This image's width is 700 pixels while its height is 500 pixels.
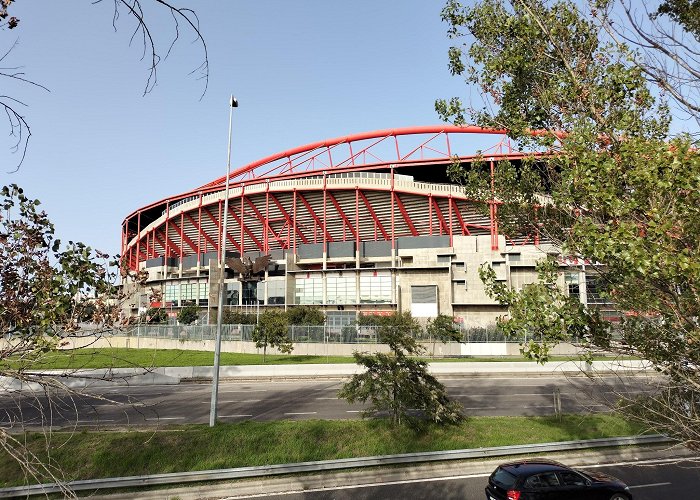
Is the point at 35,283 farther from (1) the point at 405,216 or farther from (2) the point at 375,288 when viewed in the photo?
(1) the point at 405,216

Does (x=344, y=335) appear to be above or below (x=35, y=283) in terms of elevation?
below

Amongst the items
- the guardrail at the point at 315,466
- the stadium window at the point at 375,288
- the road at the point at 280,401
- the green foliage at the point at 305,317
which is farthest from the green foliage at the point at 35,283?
the stadium window at the point at 375,288

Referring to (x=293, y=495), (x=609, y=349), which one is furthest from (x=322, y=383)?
(x=609, y=349)

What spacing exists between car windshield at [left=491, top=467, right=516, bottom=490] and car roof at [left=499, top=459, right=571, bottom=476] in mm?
101

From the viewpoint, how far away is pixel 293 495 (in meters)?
10.9

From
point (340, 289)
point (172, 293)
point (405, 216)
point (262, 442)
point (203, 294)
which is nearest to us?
point (262, 442)

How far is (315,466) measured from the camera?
38.2 feet

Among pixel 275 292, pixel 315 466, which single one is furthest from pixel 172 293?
pixel 315 466

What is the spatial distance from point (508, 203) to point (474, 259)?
45903 mm

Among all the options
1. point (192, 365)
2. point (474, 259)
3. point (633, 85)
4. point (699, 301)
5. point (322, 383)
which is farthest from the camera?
point (474, 259)

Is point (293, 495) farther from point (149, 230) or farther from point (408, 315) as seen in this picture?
point (149, 230)

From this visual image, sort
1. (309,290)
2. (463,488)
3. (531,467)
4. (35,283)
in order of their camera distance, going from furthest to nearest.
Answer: (309,290) < (463,488) < (531,467) < (35,283)

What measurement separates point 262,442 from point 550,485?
807 centimetres

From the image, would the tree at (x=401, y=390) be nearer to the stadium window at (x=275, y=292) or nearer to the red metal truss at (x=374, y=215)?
the stadium window at (x=275, y=292)
